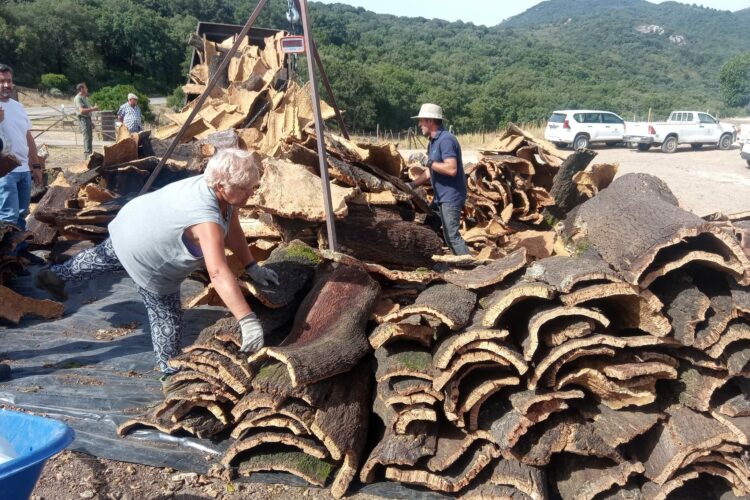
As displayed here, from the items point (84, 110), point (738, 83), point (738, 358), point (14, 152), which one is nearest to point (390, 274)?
point (738, 358)

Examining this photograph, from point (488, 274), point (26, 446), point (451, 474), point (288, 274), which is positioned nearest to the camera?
point (26, 446)

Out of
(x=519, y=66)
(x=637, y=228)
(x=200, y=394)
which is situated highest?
(x=519, y=66)

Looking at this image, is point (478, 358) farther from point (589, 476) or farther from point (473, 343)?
point (589, 476)

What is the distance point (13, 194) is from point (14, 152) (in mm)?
407

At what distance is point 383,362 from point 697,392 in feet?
5.25

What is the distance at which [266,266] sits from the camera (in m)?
3.56

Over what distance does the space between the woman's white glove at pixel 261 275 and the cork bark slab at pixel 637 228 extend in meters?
1.97

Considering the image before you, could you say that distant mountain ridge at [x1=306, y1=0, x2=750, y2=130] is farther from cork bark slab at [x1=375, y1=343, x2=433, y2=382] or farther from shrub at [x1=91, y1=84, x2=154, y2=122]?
cork bark slab at [x1=375, y1=343, x2=433, y2=382]

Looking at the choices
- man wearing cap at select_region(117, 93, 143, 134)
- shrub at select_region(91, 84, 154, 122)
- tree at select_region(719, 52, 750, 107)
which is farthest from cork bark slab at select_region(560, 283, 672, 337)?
tree at select_region(719, 52, 750, 107)

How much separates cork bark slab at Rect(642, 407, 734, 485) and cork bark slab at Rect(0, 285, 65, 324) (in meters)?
4.30

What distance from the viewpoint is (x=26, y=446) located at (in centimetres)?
215

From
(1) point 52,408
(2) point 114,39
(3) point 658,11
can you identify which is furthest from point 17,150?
(3) point 658,11

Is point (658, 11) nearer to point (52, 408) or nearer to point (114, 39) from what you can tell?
point (114, 39)

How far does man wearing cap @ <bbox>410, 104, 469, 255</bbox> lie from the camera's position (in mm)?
4625
